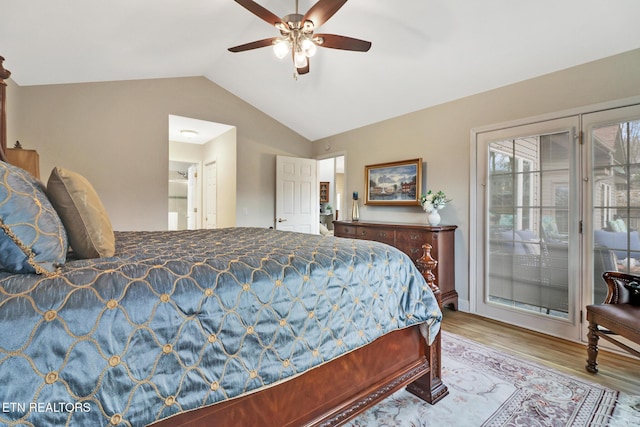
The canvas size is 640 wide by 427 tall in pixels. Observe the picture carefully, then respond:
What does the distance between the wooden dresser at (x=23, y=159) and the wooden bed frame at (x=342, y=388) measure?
535mm

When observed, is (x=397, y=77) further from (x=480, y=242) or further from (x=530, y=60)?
(x=480, y=242)

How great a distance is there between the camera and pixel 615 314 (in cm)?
192

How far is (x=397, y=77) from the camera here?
336 cm

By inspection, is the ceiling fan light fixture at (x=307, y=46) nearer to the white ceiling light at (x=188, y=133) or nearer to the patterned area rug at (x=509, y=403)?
the patterned area rug at (x=509, y=403)

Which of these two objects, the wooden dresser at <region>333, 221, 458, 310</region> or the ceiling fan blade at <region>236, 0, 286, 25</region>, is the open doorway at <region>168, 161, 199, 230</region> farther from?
the ceiling fan blade at <region>236, 0, 286, 25</region>

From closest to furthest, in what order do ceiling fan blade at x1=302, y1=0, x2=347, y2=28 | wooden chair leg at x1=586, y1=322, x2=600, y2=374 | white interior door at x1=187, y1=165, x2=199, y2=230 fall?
ceiling fan blade at x1=302, y1=0, x2=347, y2=28, wooden chair leg at x1=586, y1=322, x2=600, y2=374, white interior door at x1=187, y1=165, x2=199, y2=230

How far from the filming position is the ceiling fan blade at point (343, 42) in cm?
229

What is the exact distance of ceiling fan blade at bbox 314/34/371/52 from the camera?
7.50ft

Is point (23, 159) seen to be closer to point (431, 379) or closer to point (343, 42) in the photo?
point (343, 42)

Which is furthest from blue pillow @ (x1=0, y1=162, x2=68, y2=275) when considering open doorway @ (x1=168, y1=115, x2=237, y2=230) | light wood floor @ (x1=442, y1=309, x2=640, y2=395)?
open doorway @ (x1=168, y1=115, x2=237, y2=230)

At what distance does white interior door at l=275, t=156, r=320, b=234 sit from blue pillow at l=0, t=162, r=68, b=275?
408 cm

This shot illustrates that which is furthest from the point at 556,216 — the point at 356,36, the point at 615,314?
the point at 356,36

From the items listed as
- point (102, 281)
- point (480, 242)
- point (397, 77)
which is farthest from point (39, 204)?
point (480, 242)

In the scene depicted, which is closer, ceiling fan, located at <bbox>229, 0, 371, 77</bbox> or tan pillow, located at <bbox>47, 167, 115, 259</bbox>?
tan pillow, located at <bbox>47, 167, 115, 259</bbox>
